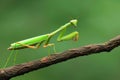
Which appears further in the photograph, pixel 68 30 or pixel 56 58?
pixel 68 30

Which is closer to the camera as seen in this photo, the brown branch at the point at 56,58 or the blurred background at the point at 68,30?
the brown branch at the point at 56,58

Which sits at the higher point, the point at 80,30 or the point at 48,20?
the point at 48,20

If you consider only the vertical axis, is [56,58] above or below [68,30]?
below

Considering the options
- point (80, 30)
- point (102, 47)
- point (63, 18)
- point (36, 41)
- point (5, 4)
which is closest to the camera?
point (102, 47)

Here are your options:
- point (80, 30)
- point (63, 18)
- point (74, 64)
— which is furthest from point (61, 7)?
point (74, 64)

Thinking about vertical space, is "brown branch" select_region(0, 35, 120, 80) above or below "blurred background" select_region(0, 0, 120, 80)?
below

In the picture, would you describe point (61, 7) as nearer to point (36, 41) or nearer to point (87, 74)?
point (87, 74)

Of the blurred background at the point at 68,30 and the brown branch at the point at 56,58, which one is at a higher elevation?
the blurred background at the point at 68,30

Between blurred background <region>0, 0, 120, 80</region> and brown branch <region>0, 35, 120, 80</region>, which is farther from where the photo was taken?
blurred background <region>0, 0, 120, 80</region>
